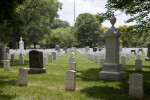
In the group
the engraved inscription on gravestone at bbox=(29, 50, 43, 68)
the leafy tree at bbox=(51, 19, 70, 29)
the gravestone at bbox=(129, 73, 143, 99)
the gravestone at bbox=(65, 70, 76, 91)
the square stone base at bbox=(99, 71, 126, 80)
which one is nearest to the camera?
the gravestone at bbox=(129, 73, 143, 99)

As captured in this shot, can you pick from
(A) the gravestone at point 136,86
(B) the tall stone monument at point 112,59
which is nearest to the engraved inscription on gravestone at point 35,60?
(B) the tall stone monument at point 112,59

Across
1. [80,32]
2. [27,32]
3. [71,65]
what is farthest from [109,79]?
[80,32]

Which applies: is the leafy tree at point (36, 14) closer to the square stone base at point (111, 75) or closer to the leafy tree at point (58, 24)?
the square stone base at point (111, 75)

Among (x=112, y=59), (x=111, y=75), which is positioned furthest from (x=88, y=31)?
(x=111, y=75)

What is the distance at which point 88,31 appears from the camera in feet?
232

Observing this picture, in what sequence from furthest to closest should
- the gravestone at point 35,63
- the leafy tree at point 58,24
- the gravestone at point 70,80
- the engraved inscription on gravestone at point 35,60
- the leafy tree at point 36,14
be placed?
1. the leafy tree at point 58,24
2. the leafy tree at point 36,14
3. the engraved inscription on gravestone at point 35,60
4. the gravestone at point 35,63
5. the gravestone at point 70,80

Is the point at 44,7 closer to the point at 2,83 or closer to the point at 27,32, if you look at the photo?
the point at 27,32

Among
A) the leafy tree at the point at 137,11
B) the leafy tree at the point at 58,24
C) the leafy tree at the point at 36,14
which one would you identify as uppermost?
the leafy tree at the point at 58,24

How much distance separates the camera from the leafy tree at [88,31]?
228 feet

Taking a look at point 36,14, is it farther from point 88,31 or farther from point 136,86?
point 88,31

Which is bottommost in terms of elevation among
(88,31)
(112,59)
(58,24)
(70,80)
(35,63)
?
(70,80)

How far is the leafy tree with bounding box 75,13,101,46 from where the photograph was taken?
228 ft

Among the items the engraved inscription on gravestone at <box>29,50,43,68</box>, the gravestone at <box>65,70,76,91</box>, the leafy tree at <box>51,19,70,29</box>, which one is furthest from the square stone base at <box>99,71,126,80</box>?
the leafy tree at <box>51,19,70,29</box>

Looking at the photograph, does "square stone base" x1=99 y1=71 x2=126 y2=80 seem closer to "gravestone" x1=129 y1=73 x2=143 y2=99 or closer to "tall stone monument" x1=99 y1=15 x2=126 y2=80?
"tall stone monument" x1=99 y1=15 x2=126 y2=80
